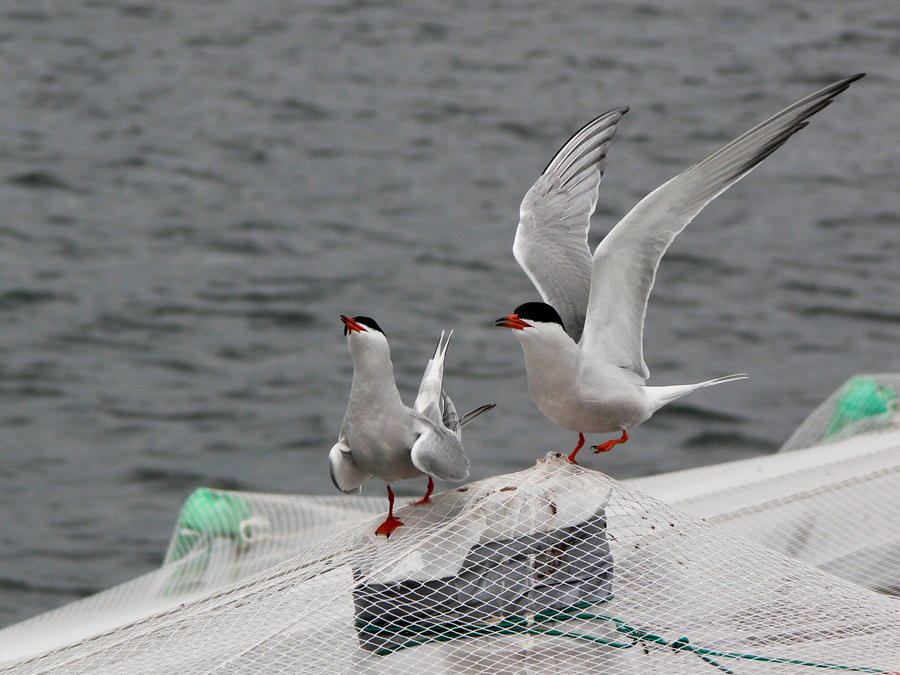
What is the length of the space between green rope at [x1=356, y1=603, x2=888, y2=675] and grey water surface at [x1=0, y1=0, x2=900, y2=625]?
4687 mm

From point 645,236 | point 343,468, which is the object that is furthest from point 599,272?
point 343,468

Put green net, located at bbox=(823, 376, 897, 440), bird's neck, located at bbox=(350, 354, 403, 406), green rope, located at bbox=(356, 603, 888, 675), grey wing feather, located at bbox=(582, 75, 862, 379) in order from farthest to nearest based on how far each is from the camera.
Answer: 1. green net, located at bbox=(823, 376, 897, 440)
2. grey wing feather, located at bbox=(582, 75, 862, 379)
3. bird's neck, located at bbox=(350, 354, 403, 406)
4. green rope, located at bbox=(356, 603, 888, 675)

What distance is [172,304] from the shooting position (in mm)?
10906

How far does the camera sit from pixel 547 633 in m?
3.45

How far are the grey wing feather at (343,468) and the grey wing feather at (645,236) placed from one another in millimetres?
734

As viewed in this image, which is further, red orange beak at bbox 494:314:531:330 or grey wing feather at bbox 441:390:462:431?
grey wing feather at bbox 441:390:462:431

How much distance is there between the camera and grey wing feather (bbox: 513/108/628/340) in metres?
4.46

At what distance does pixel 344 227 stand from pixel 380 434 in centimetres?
865

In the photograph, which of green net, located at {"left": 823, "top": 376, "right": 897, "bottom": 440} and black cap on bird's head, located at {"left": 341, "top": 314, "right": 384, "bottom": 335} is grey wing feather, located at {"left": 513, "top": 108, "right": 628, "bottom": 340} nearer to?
black cap on bird's head, located at {"left": 341, "top": 314, "right": 384, "bottom": 335}

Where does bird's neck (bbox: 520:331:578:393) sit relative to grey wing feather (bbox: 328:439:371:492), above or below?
above

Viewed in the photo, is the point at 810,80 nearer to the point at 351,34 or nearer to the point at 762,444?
the point at 351,34

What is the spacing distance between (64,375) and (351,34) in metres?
6.92

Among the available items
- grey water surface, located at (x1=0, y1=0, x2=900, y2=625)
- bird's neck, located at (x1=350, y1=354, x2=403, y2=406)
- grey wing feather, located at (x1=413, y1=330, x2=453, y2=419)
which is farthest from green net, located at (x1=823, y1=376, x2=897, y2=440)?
bird's neck, located at (x1=350, y1=354, x2=403, y2=406)

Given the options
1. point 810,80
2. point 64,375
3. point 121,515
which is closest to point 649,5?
point 810,80
